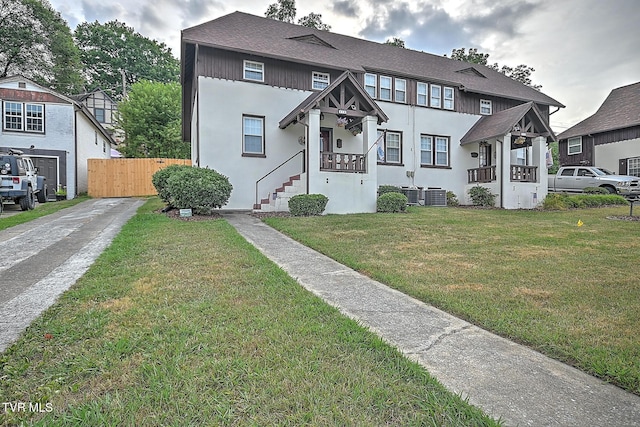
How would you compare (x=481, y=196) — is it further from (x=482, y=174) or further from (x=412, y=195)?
(x=412, y=195)

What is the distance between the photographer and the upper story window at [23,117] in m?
17.6

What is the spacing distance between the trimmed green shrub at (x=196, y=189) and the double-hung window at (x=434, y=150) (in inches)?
422

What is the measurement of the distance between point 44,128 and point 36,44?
17.1 m

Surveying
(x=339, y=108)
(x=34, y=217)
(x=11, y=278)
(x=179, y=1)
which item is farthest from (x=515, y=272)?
(x=179, y=1)

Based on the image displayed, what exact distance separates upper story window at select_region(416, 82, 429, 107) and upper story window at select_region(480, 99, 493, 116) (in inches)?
144

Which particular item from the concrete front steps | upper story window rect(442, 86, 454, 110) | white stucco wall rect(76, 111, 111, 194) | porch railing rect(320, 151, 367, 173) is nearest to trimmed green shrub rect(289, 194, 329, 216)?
the concrete front steps

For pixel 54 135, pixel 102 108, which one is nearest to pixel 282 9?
pixel 54 135

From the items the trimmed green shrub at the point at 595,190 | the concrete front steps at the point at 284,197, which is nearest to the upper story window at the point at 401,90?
the concrete front steps at the point at 284,197

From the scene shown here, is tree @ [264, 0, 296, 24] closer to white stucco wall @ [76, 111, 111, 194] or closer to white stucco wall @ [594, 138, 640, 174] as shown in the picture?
white stucco wall @ [76, 111, 111, 194]

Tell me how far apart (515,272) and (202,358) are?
Result: 450cm

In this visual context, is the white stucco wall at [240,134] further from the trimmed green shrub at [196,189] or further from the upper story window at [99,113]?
the upper story window at [99,113]

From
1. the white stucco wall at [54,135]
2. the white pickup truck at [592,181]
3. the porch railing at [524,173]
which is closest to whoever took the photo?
the porch railing at [524,173]

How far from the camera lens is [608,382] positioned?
2.34m

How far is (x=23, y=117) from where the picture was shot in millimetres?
17891
